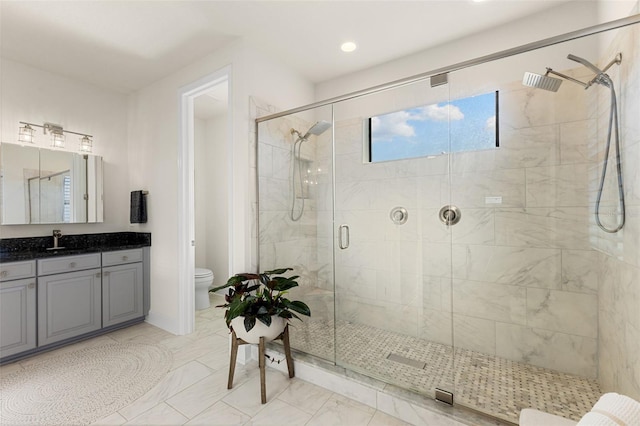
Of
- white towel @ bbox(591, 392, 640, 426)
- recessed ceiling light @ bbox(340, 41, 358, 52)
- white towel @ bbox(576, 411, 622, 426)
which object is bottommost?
white towel @ bbox(576, 411, 622, 426)

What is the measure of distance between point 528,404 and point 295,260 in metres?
1.84

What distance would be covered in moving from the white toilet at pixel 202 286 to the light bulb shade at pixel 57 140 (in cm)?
190

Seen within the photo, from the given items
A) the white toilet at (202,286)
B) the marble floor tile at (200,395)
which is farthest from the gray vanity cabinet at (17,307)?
the marble floor tile at (200,395)

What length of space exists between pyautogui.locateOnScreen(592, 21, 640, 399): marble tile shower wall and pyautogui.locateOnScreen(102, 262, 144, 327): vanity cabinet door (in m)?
3.82

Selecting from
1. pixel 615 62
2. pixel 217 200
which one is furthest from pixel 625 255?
pixel 217 200

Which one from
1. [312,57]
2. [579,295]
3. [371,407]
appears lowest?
[371,407]

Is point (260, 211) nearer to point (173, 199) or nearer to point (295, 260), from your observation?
point (295, 260)

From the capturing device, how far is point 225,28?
2139 millimetres

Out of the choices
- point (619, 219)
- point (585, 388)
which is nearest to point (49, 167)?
point (619, 219)

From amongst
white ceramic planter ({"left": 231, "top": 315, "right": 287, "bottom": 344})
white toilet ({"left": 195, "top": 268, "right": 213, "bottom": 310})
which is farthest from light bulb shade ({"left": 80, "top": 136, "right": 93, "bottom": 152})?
white ceramic planter ({"left": 231, "top": 315, "right": 287, "bottom": 344})

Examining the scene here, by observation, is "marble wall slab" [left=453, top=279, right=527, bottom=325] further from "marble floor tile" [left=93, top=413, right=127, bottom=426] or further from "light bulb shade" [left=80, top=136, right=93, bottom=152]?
"light bulb shade" [left=80, top=136, right=93, bottom=152]

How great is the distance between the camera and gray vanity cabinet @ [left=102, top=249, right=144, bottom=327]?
2.78 metres

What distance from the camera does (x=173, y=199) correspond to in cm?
281

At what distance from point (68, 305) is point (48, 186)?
3.86 feet
